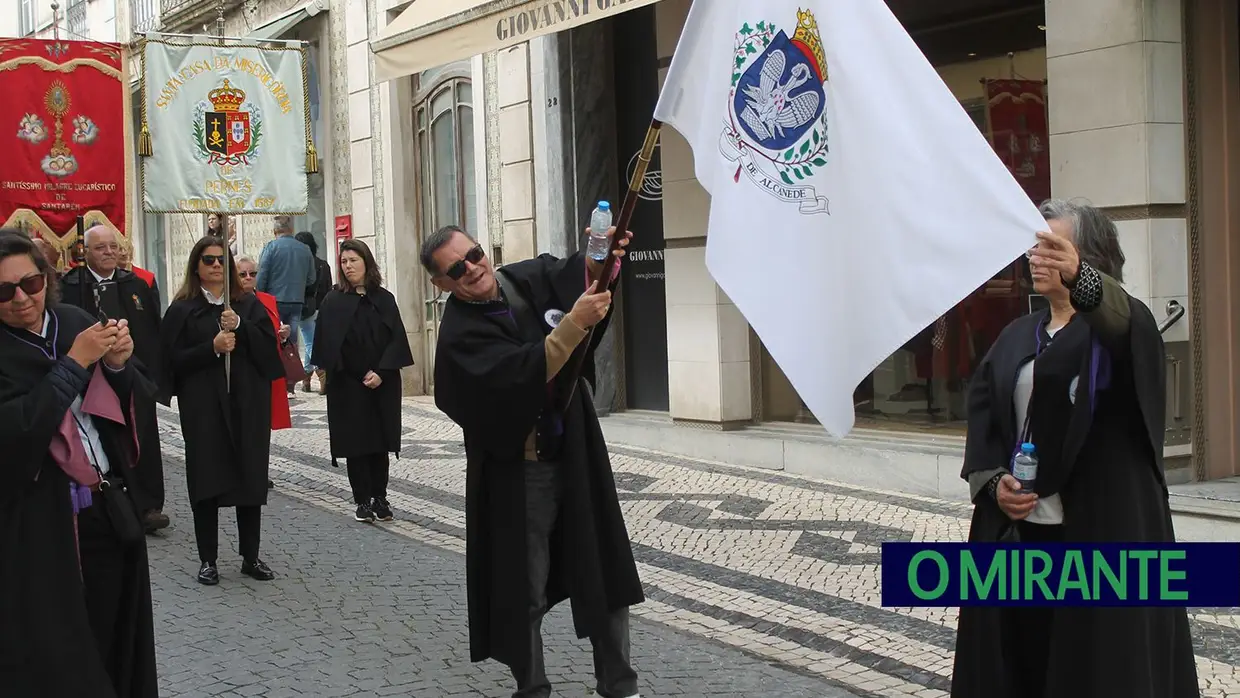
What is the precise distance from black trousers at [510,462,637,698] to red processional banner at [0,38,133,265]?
6.66 metres

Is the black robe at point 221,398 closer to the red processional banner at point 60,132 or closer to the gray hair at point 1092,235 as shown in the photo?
the red processional banner at point 60,132

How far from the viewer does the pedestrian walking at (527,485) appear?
4.86m

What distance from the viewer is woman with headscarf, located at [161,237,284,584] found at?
7.72 meters

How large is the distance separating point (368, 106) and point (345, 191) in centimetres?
142

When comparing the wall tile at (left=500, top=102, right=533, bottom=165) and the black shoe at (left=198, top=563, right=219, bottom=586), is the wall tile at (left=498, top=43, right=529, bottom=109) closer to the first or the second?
the wall tile at (left=500, top=102, right=533, bottom=165)

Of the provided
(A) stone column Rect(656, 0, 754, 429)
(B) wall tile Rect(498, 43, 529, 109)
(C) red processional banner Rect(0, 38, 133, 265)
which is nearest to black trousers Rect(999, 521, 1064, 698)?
(A) stone column Rect(656, 0, 754, 429)

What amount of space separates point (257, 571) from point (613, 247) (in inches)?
161

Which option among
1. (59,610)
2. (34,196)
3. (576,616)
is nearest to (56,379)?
(59,610)

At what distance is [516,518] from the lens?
491 cm

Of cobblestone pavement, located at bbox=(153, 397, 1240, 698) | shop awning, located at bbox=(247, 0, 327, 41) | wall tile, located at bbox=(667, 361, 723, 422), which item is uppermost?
shop awning, located at bbox=(247, 0, 327, 41)

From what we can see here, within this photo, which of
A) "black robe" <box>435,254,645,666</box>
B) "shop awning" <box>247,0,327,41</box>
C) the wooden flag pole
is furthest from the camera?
"shop awning" <box>247,0,327,41</box>

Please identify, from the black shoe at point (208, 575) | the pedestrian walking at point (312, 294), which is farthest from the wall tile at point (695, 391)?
the pedestrian walking at point (312, 294)

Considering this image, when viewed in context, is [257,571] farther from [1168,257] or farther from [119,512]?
[1168,257]

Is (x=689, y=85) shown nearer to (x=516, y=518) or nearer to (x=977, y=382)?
(x=977, y=382)
